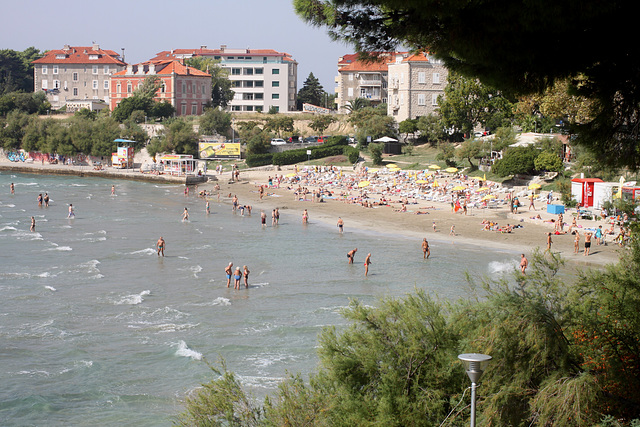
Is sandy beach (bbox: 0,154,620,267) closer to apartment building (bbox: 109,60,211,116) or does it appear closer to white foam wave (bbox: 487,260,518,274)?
white foam wave (bbox: 487,260,518,274)

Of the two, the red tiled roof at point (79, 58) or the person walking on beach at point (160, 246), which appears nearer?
the person walking on beach at point (160, 246)

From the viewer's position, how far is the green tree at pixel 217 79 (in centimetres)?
9300

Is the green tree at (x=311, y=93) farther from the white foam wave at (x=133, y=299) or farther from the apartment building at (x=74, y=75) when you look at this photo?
the white foam wave at (x=133, y=299)

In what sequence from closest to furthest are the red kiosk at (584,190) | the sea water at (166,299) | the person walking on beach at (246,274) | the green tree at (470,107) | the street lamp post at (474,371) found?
the street lamp post at (474,371)
the sea water at (166,299)
the person walking on beach at (246,274)
the red kiosk at (584,190)
the green tree at (470,107)

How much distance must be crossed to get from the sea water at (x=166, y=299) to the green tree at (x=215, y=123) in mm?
32838

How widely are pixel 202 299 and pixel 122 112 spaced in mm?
63263

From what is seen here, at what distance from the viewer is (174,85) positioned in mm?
85562

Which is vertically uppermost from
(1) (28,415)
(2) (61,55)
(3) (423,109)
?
(2) (61,55)

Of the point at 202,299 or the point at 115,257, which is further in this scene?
the point at 115,257

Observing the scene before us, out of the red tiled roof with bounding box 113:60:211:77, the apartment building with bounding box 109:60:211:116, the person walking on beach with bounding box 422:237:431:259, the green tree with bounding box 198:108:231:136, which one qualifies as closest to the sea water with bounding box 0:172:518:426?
the person walking on beach with bounding box 422:237:431:259

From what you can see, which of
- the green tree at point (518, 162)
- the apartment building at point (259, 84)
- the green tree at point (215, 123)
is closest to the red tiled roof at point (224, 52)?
the apartment building at point (259, 84)

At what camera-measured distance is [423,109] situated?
228ft

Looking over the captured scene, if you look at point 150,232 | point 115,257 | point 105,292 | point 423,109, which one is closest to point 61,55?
point 423,109

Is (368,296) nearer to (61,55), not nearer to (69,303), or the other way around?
(69,303)
